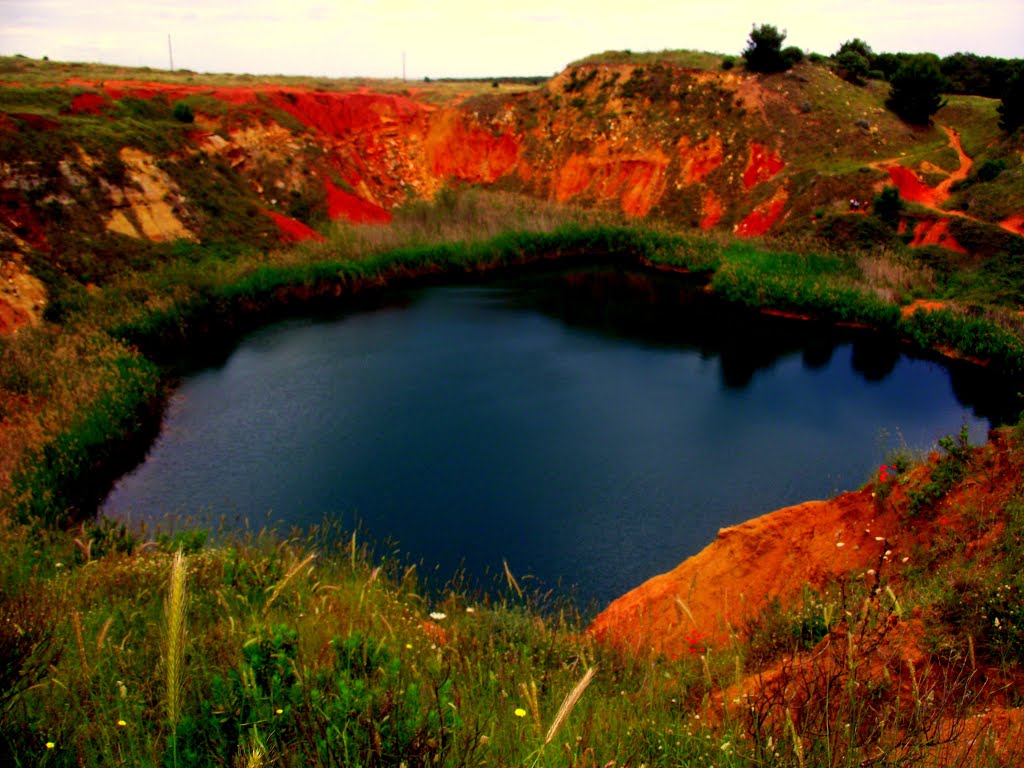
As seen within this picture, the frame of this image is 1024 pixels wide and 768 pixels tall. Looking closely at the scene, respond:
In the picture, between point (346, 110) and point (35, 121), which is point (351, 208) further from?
Result: point (35, 121)

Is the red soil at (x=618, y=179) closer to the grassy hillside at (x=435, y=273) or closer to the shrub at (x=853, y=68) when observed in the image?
the grassy hillside at (x=435, y=273)

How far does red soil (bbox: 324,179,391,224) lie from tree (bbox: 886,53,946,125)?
71.7 ft

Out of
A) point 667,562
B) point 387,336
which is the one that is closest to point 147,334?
point 387,336

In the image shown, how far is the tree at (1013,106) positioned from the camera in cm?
2770

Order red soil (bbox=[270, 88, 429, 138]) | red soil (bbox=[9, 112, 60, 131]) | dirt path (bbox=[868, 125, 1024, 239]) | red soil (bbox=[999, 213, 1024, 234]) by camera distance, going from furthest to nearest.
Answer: red soil (bbox=[270, 88, 429, 138]), dirt path (bbox=[868, 125, 1024, 239]), red soil (bbox=[9, 112, 60, 131]), red soil (bbox=[999, 213, 1024, 234])

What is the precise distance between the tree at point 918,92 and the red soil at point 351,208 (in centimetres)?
2185

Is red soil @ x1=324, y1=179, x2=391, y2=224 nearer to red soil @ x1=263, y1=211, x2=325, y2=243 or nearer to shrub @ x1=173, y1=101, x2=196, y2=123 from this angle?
red soil @ x1=263, y1=211, x2=325, y2=243

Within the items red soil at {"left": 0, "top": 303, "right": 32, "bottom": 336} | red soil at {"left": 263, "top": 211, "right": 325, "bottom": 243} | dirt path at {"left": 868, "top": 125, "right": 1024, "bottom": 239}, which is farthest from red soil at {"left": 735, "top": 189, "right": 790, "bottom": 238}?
red soil at {"left": 0, "top": 303, "right": 32, "bottom": 336}

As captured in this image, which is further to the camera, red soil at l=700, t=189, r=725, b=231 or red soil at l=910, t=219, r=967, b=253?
red soil at l=700, t=189, r=725, b=231

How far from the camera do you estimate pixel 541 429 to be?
50.6ft

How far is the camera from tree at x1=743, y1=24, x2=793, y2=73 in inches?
1409

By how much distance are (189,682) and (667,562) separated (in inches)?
298

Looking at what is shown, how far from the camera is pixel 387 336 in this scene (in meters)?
21.5

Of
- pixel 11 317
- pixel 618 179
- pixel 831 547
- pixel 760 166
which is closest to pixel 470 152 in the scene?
pixel 618 179
